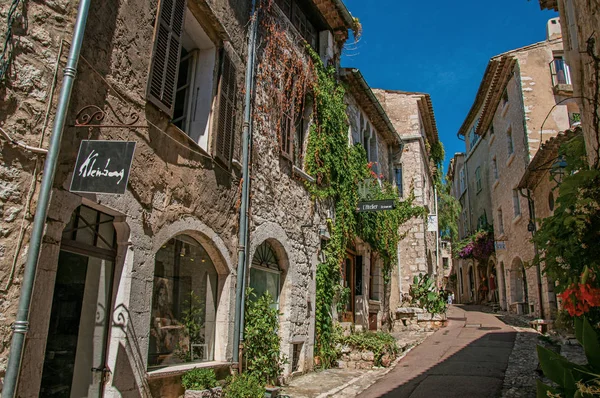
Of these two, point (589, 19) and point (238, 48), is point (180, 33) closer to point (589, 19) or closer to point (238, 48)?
point (238, 48)

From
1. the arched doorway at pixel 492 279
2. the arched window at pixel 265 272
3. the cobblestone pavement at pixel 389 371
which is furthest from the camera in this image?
the arched doorway at pixel 492 279

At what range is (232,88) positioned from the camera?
7.01 m

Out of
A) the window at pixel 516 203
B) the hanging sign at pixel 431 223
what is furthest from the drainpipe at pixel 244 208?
the window at pixel 516 203

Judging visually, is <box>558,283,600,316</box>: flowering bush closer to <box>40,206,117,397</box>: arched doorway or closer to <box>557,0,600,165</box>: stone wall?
<box>557,0,600,165</box>: stone wall

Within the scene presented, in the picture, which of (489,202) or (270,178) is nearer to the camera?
(270,178)

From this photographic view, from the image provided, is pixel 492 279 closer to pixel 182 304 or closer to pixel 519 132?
pixel 519 132

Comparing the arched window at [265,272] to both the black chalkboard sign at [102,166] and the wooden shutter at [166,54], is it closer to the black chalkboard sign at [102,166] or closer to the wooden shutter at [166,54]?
the wooden shutter at [166,54]

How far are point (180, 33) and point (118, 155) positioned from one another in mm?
2533

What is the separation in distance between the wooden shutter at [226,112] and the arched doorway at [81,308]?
2.14m

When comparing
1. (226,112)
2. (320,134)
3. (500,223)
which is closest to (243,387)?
(226,112)

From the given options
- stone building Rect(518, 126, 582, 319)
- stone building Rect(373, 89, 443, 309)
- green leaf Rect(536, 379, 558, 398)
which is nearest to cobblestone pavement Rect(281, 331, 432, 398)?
green leaf Rect(536, 379, 558, 398)

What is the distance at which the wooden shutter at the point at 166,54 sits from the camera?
5.25 meters

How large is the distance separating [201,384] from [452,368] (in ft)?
15.0

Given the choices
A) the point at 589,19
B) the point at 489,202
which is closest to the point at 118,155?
the point at 589,19
